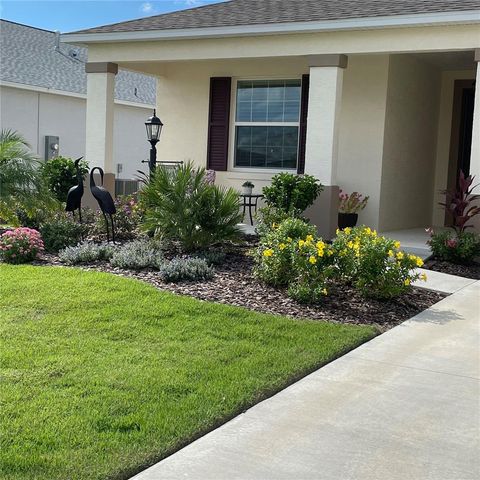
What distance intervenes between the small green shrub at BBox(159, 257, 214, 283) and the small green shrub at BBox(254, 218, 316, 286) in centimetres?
60

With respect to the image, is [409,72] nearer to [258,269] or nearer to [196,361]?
[258,269]

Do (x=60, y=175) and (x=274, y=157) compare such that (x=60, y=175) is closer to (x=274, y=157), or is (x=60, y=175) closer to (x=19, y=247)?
(x=19, y=247)

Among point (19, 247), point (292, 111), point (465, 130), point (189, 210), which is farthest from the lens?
point (465, 130)

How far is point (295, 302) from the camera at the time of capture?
23.9ft

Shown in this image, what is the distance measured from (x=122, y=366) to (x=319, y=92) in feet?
25.1

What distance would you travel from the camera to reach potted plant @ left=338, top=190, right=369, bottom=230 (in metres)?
12.5

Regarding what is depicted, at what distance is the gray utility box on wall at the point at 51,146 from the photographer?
852 inches

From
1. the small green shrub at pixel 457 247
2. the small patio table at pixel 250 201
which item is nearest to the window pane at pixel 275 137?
the small patio table at pixel 250 201

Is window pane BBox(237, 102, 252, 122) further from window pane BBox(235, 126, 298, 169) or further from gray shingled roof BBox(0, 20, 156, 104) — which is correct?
gray shingled roof BBox(0, 20, 156, 104)

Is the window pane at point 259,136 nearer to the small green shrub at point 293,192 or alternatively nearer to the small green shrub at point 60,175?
the small green shrub at point 293,192

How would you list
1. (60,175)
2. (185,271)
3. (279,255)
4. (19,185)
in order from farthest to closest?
(60,175) → (19,185) → (185,271) → (279,255)

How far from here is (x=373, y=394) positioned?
4.89 m

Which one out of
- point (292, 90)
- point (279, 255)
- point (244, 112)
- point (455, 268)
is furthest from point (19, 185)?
point (455, 268)

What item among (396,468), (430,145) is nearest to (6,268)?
(396,468)
